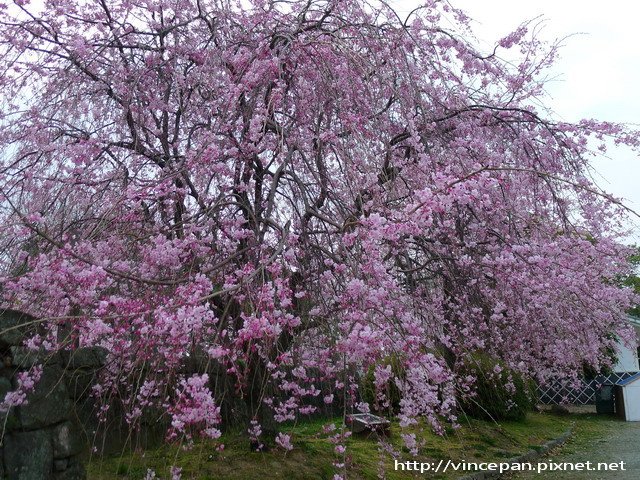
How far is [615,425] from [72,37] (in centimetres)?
1254

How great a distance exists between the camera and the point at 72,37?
4500mm

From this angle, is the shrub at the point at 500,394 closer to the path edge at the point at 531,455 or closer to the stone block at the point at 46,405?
the path edge at the point at 531,455

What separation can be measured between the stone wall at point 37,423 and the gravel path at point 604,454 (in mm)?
4838

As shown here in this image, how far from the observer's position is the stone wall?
3.66m

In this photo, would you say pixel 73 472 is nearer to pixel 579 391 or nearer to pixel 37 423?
pixel 37 423

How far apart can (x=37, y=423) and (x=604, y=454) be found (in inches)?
290

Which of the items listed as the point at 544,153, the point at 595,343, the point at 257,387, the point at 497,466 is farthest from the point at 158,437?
the point at 595,343

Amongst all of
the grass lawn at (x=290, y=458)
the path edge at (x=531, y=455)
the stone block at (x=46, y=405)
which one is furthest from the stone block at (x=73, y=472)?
the path edge at (x=531, y=455)

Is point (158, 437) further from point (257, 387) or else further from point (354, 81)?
point (354, 81)

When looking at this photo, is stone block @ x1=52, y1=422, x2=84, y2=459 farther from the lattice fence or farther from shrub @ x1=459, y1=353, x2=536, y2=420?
the lattice fence

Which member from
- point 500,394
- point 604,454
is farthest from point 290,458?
point 500,394

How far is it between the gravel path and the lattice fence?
3785mm

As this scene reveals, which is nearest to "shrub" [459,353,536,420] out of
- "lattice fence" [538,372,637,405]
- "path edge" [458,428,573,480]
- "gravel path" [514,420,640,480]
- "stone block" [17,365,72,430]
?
"path edge" [458,428,573,480]

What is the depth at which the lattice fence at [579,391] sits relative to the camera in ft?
49.5
